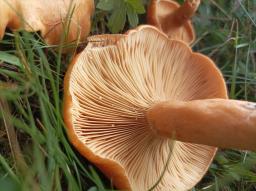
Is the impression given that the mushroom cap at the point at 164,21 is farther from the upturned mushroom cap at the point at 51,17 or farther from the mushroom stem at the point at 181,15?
the upturned mushroom cap at the point at 51,17

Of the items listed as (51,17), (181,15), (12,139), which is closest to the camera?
(12,139)

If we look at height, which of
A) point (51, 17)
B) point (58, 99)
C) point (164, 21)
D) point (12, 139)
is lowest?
point (12, 139)

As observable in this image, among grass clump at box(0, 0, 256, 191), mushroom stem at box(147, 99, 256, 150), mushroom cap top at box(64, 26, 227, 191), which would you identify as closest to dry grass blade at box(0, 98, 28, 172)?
grass clump at box(0, 0, 256, 191)

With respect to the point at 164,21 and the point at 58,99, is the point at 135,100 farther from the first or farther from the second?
the point at 164,21

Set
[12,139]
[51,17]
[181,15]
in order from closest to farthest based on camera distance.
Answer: [12,139], [51,17], [181,15]

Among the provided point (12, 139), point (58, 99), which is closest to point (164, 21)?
point (58, 99)

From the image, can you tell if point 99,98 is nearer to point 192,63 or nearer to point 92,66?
point 92,66

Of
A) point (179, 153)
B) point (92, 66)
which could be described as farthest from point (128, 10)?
point (179, 153)

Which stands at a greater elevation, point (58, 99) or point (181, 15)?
point (181, 15)

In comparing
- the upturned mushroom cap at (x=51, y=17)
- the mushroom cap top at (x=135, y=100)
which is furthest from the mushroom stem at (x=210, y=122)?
the upturned mushroom cap at (x=51, y=17)
